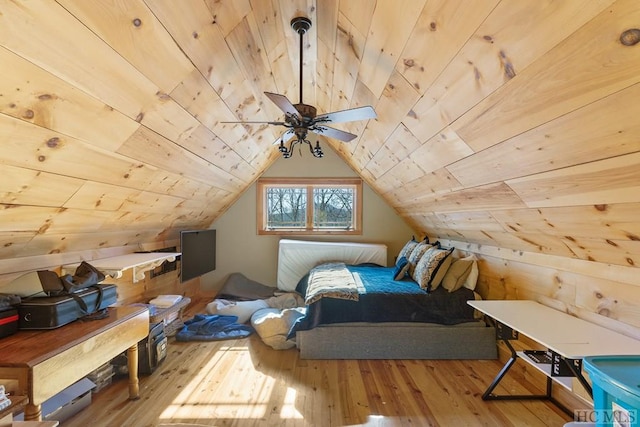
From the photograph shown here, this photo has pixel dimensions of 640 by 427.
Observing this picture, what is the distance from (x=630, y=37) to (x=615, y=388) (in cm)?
124

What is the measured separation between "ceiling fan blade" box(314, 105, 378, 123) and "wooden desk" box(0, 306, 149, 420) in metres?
1.81

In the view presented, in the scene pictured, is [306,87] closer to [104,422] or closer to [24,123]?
[24,123]

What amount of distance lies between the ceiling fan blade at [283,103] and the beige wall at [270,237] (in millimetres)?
3046

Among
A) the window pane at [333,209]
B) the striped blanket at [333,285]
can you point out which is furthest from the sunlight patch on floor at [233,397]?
the window pane at [333,209]

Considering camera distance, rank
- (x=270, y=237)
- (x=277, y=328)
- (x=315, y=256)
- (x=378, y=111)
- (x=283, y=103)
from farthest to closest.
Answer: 1. (x=270, y=237)
2. (x=315, y=256)
3. (x=277, y=328)
4. (x=378, y=111)
5. (x=283, y=103)

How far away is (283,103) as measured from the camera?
67.1 inches

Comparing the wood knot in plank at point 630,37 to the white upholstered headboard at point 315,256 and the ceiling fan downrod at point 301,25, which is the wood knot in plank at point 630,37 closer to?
the ceiling fan downrod at point 301,25

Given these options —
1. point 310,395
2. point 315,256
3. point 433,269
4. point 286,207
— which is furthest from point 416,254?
point 286,207

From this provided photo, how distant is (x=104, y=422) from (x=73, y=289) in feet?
2.87

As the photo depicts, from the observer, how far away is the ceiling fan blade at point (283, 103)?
1.61m

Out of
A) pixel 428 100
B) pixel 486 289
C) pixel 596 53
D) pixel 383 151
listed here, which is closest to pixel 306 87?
pixel 383 151

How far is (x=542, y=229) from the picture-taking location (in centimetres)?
209

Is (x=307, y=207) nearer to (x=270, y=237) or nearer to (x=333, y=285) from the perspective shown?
(x=270, y=237)

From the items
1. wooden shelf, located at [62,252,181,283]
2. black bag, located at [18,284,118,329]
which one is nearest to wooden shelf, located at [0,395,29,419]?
black bag, located at [18,284,118,329]
